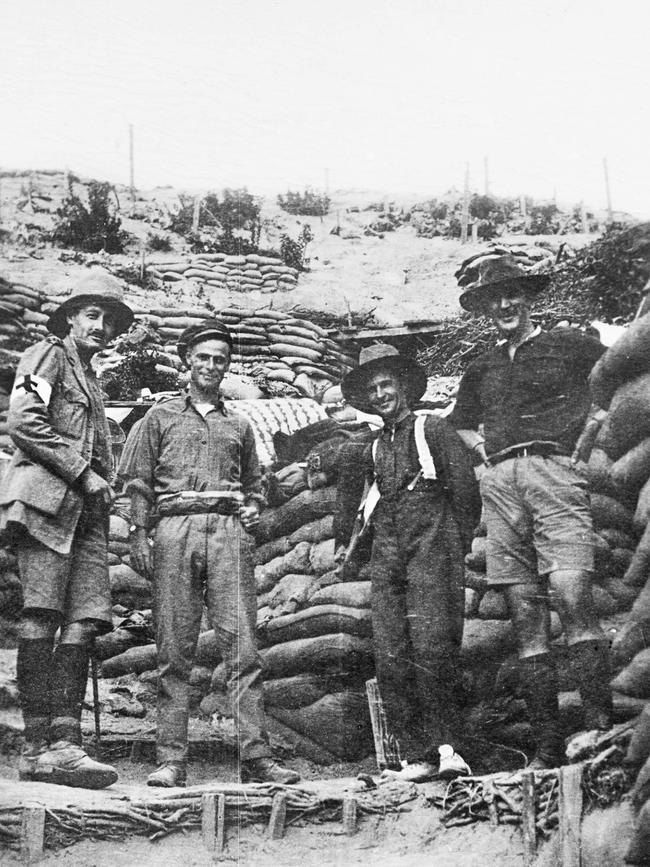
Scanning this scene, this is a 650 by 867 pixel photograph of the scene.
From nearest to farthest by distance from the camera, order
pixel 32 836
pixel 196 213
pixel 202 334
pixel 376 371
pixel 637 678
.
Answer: pixel 637 678 < pixel 32 836 < pixel 202 334 < pixel 376 371 < pixel 196 213

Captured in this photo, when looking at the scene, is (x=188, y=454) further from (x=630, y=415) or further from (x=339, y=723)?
(x=630, y=415)

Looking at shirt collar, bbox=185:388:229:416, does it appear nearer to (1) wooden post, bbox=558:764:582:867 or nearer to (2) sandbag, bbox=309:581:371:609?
(2) sandbag, bbox=309:581:371:609

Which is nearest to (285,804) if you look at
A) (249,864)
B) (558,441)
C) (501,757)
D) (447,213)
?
(249,864)

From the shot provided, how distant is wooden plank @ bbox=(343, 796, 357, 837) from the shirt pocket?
1812 mm

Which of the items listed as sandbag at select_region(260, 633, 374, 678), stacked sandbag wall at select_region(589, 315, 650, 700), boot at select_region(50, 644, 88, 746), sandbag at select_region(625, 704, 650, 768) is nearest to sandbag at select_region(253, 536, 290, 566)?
sandbag at select_region(260, 633, 374, 678)

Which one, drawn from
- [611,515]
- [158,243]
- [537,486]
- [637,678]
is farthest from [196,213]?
[637,678]

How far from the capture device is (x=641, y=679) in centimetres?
346

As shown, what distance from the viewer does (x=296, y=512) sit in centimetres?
499

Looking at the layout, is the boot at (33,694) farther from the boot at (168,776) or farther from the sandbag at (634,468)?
the sandbag at (634,468)

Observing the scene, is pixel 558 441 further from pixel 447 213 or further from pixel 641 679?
pixel 447 213

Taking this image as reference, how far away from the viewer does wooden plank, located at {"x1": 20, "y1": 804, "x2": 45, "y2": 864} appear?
359cm

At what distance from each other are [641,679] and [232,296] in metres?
2.73

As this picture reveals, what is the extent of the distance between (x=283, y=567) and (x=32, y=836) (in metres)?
1.79

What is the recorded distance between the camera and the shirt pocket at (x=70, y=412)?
4.14m
